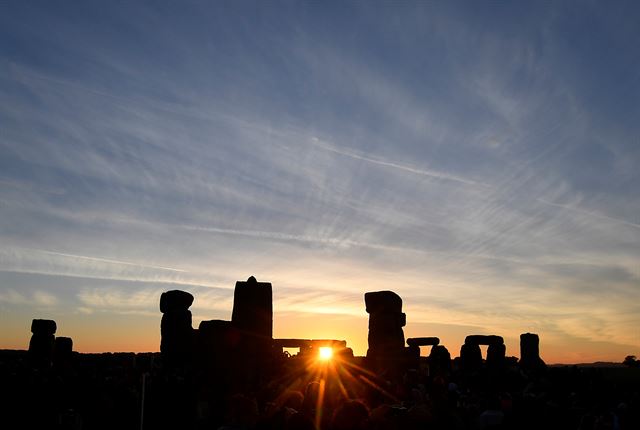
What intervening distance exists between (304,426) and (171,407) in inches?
357

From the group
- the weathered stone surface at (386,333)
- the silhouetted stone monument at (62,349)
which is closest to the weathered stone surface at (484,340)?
the weathered stone surface at (386,333)

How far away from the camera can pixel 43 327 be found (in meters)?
33.2

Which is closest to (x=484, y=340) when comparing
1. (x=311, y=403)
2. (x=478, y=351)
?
(x=478, y=351)

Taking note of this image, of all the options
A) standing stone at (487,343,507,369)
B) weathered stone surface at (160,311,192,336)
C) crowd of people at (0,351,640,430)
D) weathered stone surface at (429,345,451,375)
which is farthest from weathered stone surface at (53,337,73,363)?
standing stone at (487,343,507,369)

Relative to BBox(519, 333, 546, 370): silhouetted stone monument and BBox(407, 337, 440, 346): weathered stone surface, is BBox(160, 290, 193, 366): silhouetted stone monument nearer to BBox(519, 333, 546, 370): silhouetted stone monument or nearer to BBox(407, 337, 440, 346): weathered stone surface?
BBox(407, 337, 440, 346): weathered stone surface

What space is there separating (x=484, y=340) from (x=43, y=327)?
24797mm

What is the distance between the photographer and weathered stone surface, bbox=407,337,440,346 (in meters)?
37.7

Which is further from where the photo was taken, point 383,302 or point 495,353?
Answer: point 495,353

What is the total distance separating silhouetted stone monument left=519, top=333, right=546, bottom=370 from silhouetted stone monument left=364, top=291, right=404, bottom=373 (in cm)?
1175

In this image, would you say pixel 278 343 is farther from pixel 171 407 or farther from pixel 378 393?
pixel 378 393

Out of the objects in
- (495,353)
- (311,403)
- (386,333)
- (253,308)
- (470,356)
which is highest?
(253,308)

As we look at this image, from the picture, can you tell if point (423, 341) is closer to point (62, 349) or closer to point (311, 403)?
point (62, 349)

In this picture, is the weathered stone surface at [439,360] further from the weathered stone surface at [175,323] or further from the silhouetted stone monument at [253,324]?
the weathered stone surface at [175,323]

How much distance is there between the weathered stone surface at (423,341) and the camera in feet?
124
